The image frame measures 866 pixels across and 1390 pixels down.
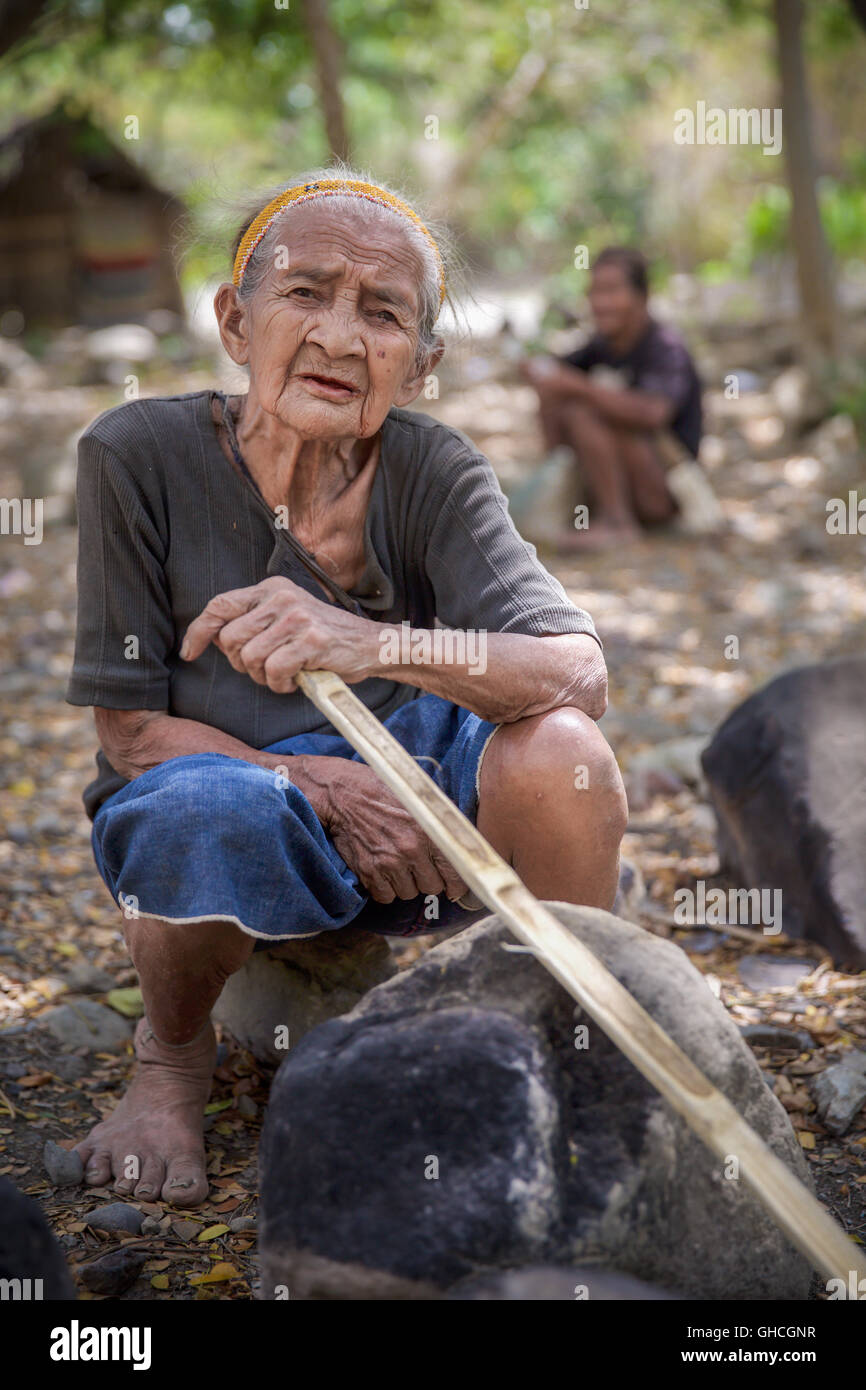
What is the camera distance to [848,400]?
7.52 metres

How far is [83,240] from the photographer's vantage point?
14.3 meters

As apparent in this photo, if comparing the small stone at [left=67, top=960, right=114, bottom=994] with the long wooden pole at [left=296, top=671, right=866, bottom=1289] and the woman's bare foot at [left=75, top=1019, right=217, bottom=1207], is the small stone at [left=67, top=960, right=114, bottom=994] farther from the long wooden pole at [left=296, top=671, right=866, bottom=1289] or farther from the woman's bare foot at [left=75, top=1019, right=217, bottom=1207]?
the long wooden pole at [left=296, top=671, right=866, bottom=1289]

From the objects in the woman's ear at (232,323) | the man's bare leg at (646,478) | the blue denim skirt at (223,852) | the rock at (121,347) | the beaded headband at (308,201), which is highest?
the rock at (121,347)

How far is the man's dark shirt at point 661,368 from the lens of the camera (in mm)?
6992

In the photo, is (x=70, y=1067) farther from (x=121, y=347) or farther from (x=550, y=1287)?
(x=121, y=347)

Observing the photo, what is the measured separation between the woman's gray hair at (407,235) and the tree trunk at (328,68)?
5993 millimetres

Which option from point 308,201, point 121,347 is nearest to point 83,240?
point 121,347

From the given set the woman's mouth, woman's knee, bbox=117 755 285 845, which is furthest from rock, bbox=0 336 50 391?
woman's knee, bbox=117 755 285 845

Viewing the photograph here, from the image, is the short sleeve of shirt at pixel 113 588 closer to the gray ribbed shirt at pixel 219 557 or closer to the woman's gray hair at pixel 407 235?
the gray ribbed shirt at pixel 219 557

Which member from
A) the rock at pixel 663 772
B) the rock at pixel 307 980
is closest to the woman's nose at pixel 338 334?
the rock at pixel 307 980

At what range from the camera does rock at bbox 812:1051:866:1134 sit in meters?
2.40

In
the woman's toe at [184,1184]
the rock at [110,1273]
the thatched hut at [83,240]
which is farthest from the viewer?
the thatched hut at [83,240]

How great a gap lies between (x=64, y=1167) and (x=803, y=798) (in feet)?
6.06
